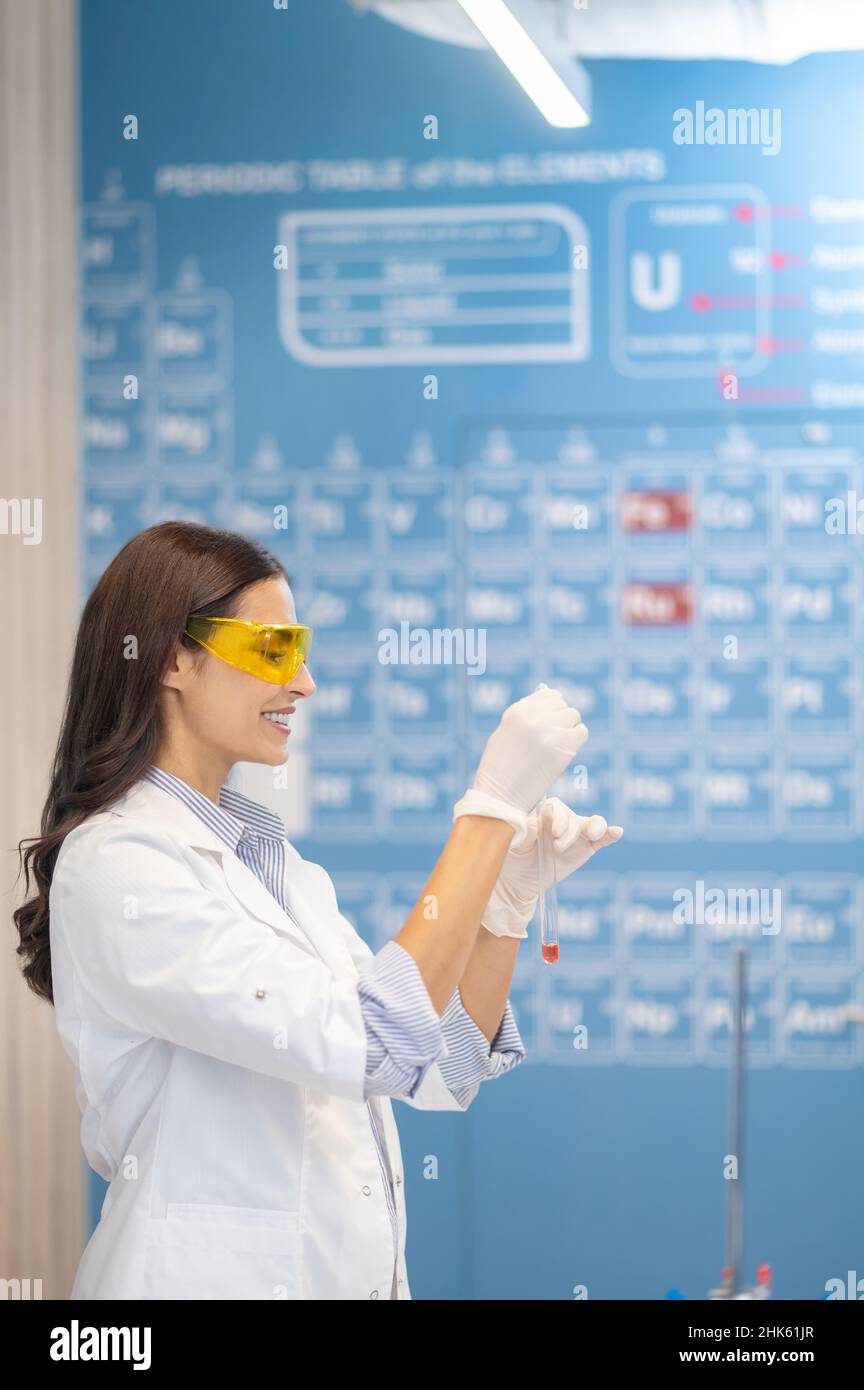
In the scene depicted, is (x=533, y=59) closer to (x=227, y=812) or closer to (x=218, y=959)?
(x=227, y=812)

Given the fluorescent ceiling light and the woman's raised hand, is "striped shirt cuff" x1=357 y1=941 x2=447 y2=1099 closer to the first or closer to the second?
the woman's raised hand

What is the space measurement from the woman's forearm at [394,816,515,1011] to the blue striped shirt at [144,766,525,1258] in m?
0.02

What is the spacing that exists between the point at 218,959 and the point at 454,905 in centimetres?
23

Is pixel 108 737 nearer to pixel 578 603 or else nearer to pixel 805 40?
pixel 578 603

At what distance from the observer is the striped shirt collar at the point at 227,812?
1.39 meters

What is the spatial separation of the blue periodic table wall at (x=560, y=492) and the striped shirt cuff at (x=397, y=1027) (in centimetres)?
110

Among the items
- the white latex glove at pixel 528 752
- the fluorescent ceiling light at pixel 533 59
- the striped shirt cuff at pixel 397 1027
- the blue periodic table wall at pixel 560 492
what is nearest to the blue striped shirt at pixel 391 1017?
the striped shirt cuff at pixel 397 1027

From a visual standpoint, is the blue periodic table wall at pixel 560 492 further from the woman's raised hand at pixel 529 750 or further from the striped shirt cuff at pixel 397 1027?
the striped shirt cuff at pixel 397 1027

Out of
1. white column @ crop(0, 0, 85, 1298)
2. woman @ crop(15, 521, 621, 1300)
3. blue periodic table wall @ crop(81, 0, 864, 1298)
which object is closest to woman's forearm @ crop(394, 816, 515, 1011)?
woman @ crop(15, 521, 621, 1300)

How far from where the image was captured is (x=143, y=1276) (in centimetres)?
129

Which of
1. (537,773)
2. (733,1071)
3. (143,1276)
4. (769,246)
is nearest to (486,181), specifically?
(769,246)

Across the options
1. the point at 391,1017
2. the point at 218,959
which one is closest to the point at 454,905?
the point at 391,1017

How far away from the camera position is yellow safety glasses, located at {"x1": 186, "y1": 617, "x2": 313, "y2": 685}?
54.4 inches

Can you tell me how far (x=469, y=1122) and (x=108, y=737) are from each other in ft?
4.18
